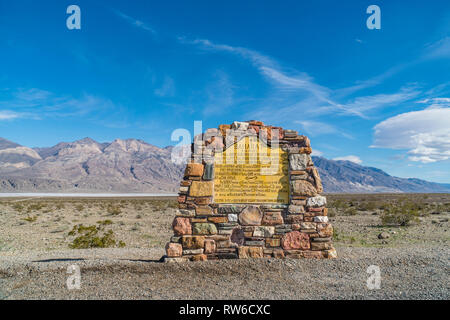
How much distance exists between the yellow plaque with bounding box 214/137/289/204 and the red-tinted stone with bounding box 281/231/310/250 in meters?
0.73

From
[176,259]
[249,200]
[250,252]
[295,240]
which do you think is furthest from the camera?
[249,200]

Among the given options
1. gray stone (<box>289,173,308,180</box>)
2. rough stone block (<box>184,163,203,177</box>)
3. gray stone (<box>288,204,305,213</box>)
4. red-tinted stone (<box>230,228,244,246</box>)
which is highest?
rough stone block (<box>184,163,203,177</box>)

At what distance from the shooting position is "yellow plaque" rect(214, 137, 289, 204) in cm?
676

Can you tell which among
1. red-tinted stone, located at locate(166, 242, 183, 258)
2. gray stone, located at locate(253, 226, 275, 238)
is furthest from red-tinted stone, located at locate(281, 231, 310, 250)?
red-tinted stone, located at locate(166, 242, 183, 258)

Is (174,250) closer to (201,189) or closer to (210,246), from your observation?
(210,246)

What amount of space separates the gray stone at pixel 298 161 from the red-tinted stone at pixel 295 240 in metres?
1.46

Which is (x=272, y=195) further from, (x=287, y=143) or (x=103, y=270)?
(x=103, y=270)

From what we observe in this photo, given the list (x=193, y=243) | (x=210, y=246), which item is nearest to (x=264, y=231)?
(x=210, y=246)

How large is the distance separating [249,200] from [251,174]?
0.60m

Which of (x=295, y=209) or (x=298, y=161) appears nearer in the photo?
(x=295, y=209)

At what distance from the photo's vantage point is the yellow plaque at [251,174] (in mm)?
6758

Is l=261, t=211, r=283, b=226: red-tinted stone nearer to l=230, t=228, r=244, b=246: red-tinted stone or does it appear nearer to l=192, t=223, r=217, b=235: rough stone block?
l=230, t=228, r=244, b=246: red-tinted stone

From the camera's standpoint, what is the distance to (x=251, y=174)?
22.5 ft
